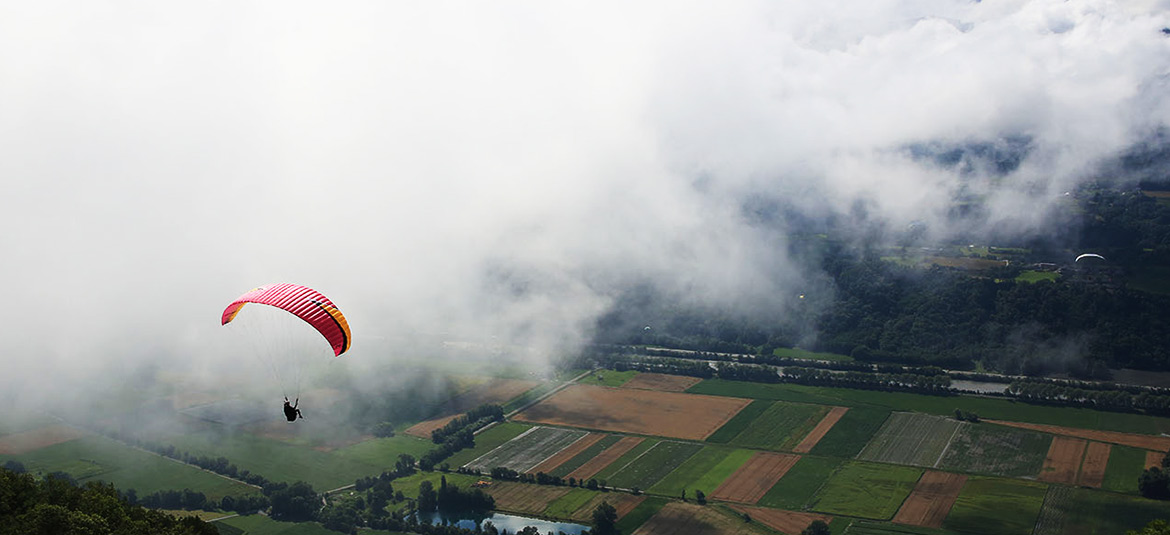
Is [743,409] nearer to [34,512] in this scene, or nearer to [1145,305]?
[1145,305]

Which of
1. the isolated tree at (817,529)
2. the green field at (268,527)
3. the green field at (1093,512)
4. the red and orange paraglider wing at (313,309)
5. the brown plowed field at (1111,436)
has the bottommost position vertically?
the green field at (268,527)

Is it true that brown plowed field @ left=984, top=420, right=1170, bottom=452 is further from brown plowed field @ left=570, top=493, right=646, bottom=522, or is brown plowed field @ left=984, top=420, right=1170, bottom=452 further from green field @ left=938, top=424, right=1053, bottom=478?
brown plowed field @ left=570, top=493, right=646, bottom=522

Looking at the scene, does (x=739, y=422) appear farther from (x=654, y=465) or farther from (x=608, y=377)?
(x=608, y=377)

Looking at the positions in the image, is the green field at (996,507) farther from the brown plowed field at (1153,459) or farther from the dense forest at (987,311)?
the dense forest at (987,311)

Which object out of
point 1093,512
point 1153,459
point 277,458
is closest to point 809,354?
point 1153,459

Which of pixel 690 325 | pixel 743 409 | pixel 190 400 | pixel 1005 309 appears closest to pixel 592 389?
pixel 743 409

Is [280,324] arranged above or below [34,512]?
above

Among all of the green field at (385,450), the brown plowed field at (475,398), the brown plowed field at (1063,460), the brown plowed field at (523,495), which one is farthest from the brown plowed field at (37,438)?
the brown plowed field at (1063,460)
